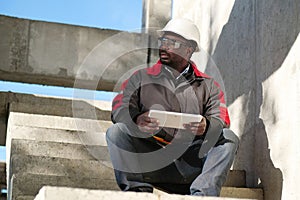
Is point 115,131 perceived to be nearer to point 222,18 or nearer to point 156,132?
point 156,132

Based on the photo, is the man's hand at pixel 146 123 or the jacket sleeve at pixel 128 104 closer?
the man's hand at pixel 146 123

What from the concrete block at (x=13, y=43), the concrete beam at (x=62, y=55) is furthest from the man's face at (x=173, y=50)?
the concrete block at (x=13, y=43)

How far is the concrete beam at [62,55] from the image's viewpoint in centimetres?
684

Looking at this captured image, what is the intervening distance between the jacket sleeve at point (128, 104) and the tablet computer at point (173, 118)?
20 cm

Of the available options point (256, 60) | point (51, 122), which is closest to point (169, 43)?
point (256, 60)

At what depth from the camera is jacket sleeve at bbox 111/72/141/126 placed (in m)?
3.77

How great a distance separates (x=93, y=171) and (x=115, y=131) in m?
0.58

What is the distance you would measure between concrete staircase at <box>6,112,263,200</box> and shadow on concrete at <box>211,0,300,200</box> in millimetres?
146

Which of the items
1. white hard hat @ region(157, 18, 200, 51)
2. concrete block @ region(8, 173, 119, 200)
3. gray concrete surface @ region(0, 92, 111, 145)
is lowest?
concrete block @ region(8, 173, 119, 200)

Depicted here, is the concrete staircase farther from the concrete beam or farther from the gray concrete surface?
the concrete beam

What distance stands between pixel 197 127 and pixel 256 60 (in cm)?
108

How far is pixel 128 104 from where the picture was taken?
385cm

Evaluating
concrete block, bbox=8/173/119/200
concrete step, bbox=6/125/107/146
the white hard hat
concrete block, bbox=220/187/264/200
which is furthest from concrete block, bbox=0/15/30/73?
concrete block, bbox=220/187/264/200

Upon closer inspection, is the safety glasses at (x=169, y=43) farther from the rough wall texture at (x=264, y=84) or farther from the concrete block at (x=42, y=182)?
the concrete block at (x=42, y=182)
